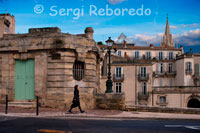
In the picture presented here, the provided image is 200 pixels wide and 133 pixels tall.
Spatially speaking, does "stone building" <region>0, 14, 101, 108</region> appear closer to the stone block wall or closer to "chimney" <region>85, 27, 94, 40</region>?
"chimney" <region>85, 27, 94, 40</region>

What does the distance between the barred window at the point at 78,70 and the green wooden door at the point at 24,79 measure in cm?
267

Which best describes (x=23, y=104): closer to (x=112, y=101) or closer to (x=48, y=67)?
(x=48, y=67)

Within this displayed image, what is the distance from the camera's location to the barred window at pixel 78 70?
50.5ft

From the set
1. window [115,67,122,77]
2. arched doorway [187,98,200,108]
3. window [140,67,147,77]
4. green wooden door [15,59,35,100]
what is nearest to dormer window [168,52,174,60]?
arched doorway [187,98,200,108]

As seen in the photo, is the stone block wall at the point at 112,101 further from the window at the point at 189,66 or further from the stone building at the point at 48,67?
the window at the point at 189,66

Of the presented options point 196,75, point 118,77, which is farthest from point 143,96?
point 196,75

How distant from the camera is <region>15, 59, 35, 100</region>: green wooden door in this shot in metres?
15.6

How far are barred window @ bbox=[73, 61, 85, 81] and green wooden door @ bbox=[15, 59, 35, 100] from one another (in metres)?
2.67

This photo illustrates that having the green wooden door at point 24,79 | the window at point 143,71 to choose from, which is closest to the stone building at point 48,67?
the green wooden door at point 24,79

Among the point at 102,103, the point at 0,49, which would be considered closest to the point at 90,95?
the point at 102,103

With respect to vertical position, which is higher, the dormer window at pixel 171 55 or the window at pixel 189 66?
the dormer window at pixel 171 55

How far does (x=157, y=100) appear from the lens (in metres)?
45.7

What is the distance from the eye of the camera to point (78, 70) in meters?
15.5

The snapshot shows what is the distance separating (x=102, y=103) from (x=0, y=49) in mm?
7410
